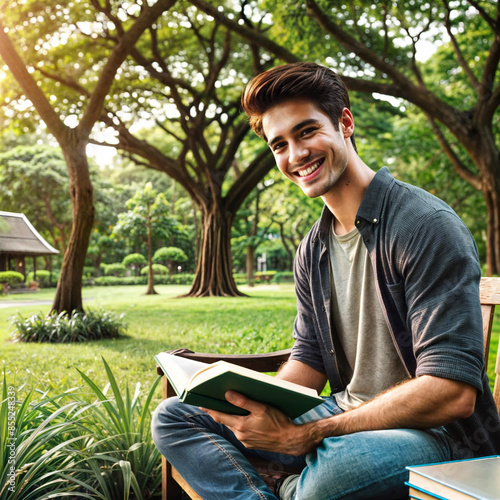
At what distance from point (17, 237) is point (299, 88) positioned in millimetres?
2673

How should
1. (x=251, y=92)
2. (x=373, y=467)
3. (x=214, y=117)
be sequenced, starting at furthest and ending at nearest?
(x=214, y=117) < (x=251, y=92) < (x=373, y=467)

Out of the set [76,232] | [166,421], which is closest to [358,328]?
[166,421]

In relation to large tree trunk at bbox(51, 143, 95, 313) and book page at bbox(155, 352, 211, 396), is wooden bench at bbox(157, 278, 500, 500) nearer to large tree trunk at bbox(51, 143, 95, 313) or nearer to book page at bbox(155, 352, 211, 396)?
book page at bbox(155, 352, 211, 396)

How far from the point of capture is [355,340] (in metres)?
1.28

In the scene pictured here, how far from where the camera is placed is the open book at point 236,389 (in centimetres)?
85

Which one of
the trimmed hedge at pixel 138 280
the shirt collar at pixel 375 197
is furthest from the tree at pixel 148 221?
the shirt collar at pixel 375 197

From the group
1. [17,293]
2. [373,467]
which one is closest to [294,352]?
[373,467]

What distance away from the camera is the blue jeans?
2.91 ft

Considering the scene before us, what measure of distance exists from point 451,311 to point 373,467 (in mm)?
317

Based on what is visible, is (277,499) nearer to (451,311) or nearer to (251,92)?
(451,311)

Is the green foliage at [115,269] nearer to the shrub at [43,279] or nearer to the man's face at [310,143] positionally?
the shrub at [43,279]

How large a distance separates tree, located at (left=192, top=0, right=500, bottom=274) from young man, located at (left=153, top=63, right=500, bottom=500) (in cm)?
434

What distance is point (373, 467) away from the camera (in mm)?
882

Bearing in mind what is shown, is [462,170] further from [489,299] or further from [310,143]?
[310,143]
